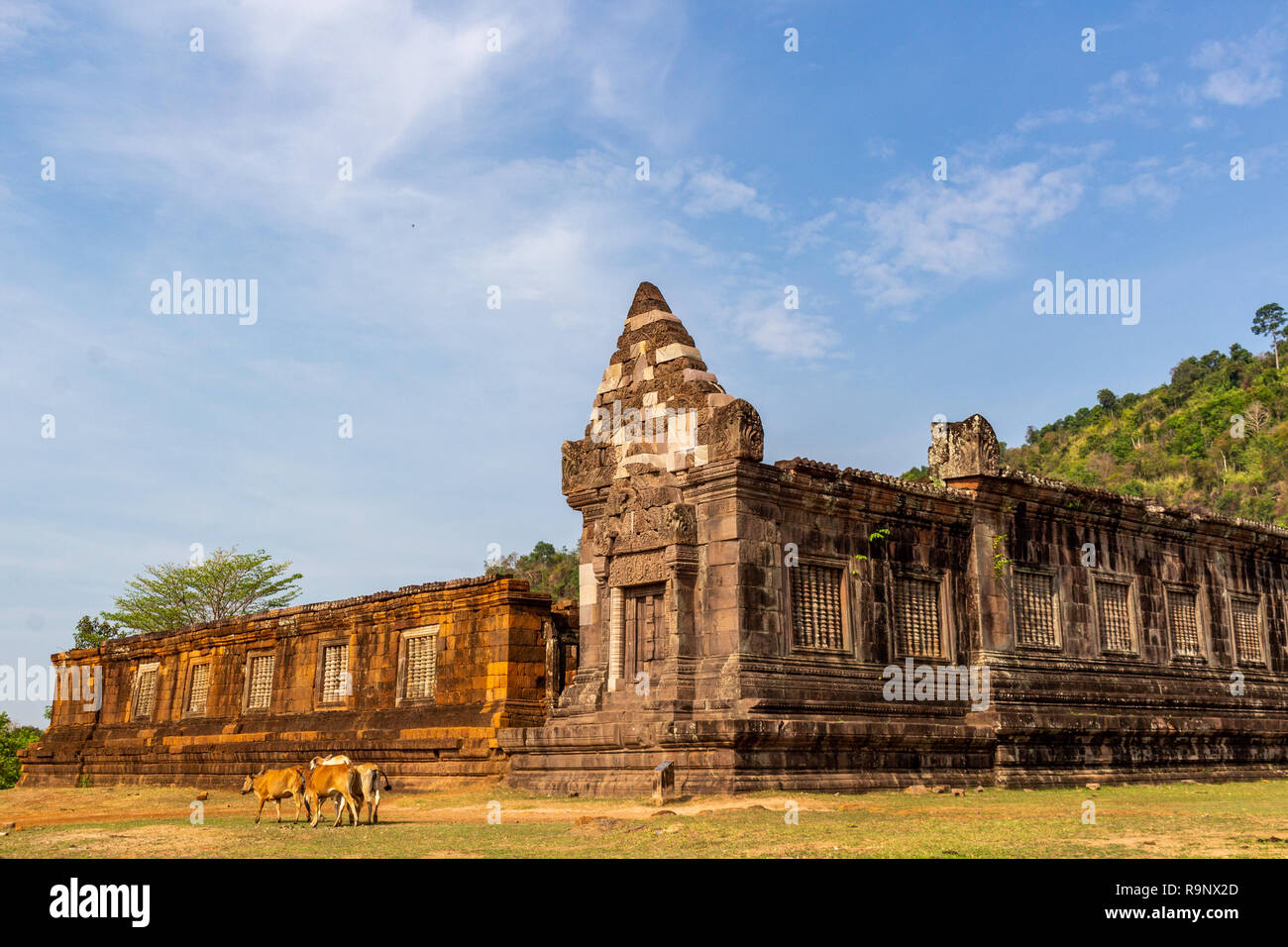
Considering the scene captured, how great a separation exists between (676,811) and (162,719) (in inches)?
783

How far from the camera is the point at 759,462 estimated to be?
17.0m

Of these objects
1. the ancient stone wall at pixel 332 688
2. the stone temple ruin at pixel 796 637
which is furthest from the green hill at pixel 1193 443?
the ancient stone wall at pixel 332 688

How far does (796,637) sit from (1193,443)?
67.3 meters

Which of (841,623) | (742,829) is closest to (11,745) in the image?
(841,623)

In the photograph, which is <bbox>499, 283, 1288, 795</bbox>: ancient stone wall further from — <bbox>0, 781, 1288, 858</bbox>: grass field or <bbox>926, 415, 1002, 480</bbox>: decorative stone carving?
<bbox>0, 781, 1288, 858</bbox>: grass field

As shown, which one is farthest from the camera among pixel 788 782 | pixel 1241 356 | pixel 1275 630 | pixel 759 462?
pixel 1241 356

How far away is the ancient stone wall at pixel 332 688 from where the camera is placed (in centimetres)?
2089

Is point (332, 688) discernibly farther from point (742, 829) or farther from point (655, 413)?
point (742, 829)

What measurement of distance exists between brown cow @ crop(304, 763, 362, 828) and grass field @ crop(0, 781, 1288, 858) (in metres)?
0.27

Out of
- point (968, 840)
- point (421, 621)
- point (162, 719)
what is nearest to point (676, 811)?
point (968, 840)

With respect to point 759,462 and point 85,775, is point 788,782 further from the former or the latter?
point 85,775

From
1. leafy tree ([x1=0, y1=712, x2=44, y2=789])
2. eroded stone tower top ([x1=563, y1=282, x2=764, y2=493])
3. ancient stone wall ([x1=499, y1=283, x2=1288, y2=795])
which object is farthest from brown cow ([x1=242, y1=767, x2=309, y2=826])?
leafy tree ([x1=0, y1=712, x2=44, y2=789])

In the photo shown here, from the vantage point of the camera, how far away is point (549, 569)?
6625 centimetres

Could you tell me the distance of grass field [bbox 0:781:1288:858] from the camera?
953 centimetres
